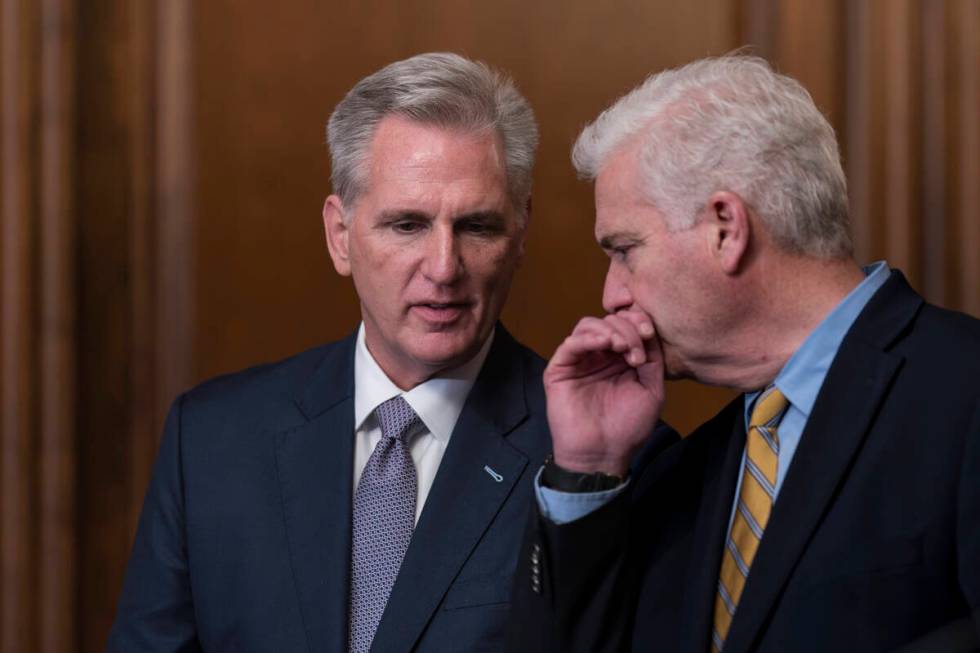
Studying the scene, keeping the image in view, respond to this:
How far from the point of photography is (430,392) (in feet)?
7.24

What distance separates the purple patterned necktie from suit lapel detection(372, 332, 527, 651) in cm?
4

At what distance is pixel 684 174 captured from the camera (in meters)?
1.81


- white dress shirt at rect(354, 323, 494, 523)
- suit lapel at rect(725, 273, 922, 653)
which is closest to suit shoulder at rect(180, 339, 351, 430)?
white dress shirt at rect(354, 323, 494, 523)

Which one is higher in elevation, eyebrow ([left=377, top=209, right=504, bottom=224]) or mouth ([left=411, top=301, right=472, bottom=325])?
eyebrow ([left=377, top=209, right=504, bottom=224])

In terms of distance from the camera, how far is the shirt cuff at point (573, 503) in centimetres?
193

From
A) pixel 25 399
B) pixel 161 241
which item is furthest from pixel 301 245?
pixel 25 399

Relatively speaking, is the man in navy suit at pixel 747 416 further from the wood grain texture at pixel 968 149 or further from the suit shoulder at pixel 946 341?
the wood grain texture at pixel 968 149

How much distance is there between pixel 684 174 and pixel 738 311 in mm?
183

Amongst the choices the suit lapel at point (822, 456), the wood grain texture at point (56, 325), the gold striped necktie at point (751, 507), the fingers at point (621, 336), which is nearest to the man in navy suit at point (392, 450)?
the fingers at point (621, 336)

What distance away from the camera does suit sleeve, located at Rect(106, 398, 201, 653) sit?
2.20m

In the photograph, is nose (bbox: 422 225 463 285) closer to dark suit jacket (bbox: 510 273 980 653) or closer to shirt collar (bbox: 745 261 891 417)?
dark suit jacket (bbox: 510 273 980 653)

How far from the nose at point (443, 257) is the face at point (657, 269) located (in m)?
0.26

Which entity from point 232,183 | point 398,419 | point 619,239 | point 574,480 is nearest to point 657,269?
point 619,239

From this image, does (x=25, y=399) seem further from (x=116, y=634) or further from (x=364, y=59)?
(x=364, y=59)
